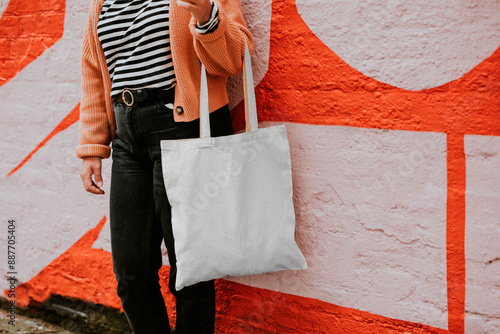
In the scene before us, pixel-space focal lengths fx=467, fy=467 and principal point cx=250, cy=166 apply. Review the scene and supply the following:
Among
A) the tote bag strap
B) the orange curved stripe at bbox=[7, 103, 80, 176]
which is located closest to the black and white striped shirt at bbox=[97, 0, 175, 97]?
the tote bag strap

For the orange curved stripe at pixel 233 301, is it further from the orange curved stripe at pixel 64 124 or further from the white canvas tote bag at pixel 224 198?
the orange curved stripe at pixel 64 124

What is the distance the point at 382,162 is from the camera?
163cm

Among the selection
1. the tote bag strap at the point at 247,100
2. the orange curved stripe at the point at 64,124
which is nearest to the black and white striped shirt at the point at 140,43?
the tote bag strap at the point at 247,100

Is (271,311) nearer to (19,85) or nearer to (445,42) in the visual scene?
(445,42)

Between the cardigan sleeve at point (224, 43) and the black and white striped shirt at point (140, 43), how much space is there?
0.14 metres

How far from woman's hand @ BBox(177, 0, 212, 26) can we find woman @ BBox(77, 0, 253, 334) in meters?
0.03

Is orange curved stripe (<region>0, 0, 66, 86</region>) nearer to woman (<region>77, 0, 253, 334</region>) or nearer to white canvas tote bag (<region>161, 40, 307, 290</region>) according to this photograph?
woman (<region>77, 0, 253, 334</region>)

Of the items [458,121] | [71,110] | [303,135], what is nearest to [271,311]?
[303,135]

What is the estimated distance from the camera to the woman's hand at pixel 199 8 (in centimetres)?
128

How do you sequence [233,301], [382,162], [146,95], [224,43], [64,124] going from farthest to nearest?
[64,124] < [233,301] < [382,162] < [146,95] < [224,43]

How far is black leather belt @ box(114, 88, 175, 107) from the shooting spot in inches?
60.2

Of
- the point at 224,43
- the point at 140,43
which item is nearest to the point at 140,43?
the point at 140,43

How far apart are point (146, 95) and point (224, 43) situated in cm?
31

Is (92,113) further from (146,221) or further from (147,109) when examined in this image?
(146,221)
